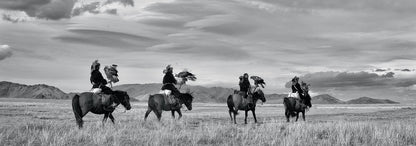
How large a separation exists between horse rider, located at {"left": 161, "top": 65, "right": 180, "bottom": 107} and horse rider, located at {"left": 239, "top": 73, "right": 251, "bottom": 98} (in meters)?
3.37

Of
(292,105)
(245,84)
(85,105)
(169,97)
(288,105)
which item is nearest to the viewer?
(85,105)

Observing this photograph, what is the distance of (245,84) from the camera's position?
2320cm

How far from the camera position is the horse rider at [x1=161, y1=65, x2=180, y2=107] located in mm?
21984

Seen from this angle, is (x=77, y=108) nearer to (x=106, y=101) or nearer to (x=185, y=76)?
(x=106, y=101)

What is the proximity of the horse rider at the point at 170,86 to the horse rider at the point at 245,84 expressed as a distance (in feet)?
11.1

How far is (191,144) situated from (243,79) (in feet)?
36.6

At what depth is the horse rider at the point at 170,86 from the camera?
72.1 ft

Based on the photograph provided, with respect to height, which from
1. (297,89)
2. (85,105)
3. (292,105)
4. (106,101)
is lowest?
(292,105)

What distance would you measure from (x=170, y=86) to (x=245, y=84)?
3.89 m

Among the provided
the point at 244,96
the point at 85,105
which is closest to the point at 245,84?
the point at 244,96

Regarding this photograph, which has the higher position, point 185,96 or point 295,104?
point 185,96

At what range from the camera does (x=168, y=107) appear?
22.2m

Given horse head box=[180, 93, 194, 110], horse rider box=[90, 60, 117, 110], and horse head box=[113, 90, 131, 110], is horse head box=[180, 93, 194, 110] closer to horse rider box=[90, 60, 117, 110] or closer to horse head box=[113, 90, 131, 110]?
horse head box=[113, 90, 131, 110]

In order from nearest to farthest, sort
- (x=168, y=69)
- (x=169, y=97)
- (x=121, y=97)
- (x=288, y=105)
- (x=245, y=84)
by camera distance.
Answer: (x=121, y=97), (x=168, y=69), (x=169, y=97), (x=245, y=84), (x=288, y=105)
